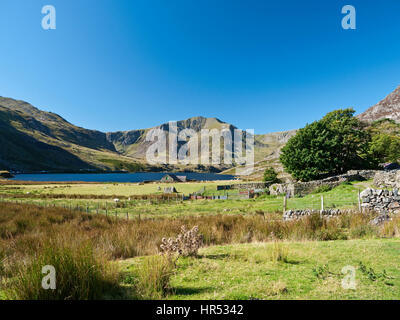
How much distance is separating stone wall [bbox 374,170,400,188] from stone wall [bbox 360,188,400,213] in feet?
33.2

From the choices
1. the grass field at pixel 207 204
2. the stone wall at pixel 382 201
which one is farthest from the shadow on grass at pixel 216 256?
the stone wall at pixel 382 201

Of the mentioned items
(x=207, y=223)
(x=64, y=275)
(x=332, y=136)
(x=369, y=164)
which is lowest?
(x=207, y=223)

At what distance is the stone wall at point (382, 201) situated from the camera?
522 inches

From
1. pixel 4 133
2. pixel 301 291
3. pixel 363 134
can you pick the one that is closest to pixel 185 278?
pixel 301 291

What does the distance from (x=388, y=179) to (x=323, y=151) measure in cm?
1084

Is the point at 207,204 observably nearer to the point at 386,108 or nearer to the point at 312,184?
the point at 312,184

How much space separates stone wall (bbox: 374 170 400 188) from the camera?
21.6 meters

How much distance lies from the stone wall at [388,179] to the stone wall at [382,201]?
33.2 feet

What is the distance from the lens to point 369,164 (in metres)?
39.1

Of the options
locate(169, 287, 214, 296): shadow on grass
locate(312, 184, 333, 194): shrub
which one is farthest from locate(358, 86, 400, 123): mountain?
locate(169, 287, 214, 296): shadow on grass

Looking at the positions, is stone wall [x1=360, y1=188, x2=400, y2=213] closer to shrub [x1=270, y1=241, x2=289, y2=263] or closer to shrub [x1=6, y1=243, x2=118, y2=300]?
shrub [x1=270, y1=241, x2=289, y2=263]

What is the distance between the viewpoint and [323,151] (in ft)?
110
